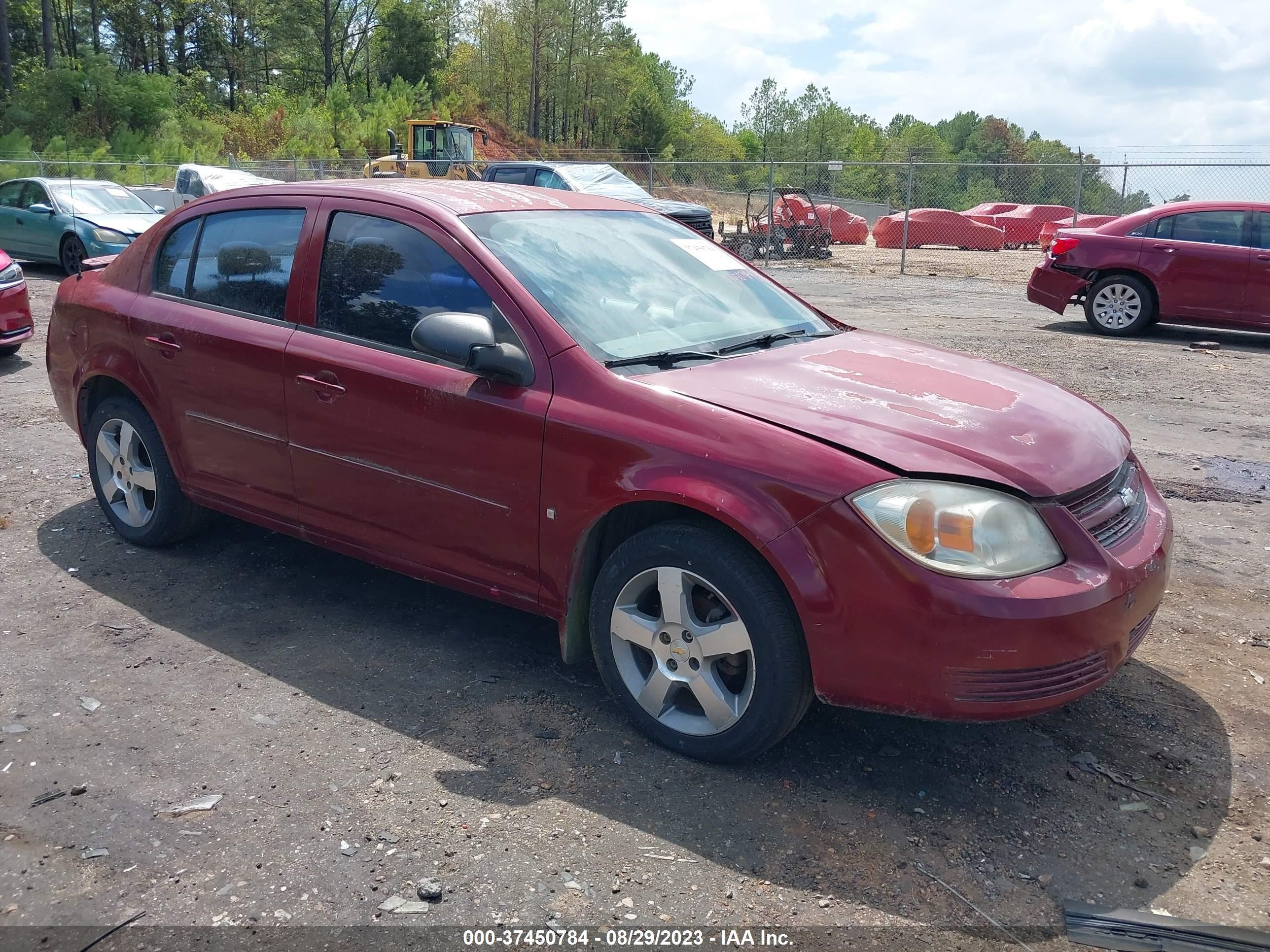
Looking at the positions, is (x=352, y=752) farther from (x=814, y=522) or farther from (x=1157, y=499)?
(x=1157, y=499)

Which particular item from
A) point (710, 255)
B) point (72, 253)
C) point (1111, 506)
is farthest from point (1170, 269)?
point (72, 253)

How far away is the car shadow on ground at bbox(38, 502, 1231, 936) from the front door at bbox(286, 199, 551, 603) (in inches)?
16.2

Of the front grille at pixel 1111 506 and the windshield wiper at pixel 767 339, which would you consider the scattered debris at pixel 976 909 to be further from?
the windshield wiper at pixel 767 339

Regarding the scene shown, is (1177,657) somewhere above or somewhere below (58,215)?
below

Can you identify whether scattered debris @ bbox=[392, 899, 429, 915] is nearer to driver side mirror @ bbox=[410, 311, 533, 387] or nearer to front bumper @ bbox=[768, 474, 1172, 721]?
front bumper @ bbox=[768, 474, 1172, 721]

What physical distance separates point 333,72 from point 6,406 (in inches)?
2407

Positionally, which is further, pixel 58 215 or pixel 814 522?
pixel 58 215

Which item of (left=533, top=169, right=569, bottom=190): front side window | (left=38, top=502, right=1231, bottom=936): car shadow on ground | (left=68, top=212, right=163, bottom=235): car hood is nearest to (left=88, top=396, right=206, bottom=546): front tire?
(left=38, top=502, right=1231, bottom=936): car shadow on ground

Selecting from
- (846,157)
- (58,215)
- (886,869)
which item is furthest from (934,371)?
(846,157)

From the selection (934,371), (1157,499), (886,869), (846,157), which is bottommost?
(886,869)

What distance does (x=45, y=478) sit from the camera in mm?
6199

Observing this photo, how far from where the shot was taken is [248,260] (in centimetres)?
443

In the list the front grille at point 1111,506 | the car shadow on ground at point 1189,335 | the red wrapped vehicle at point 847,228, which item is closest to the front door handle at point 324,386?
the front grille at point 1111,506

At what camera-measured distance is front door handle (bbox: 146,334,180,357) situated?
14.9ft
